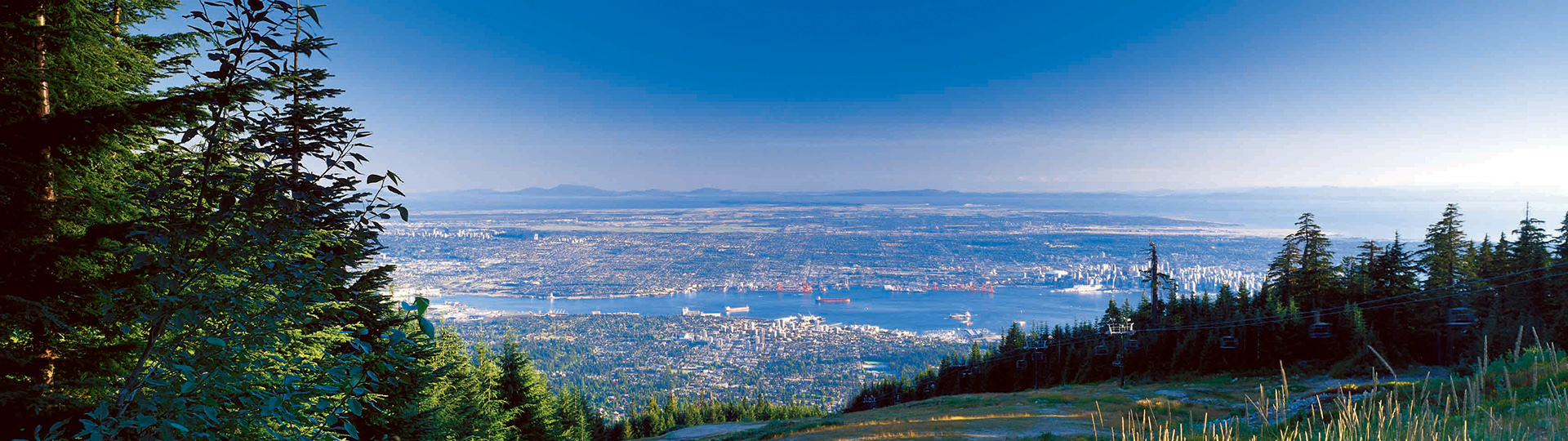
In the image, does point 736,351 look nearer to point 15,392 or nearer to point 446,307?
point 446,307

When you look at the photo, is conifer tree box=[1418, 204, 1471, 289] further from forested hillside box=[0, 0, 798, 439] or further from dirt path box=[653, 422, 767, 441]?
forested hillside box=[0, 0, 798, 439]

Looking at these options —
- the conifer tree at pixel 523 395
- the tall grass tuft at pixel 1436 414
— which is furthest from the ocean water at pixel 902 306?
the tall grass tuft at pixel 1436 414

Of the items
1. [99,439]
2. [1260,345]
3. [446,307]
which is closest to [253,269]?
[99,439]

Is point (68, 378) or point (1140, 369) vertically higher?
point (68, 378)

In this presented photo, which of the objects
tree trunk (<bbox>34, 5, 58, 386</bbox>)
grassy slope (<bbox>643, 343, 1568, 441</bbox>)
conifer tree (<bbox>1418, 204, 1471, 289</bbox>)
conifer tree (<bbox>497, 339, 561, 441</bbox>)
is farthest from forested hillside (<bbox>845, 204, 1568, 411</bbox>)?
tree trunk (<bbox>34, 5, 58, 386</bbox>)

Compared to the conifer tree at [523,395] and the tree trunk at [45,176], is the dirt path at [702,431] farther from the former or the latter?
the tree trunk at [45,176]

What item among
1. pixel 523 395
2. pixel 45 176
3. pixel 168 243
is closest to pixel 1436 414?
pixel 168 243

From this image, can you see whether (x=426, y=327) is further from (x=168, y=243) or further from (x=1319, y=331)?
(x=1319, y=331)
